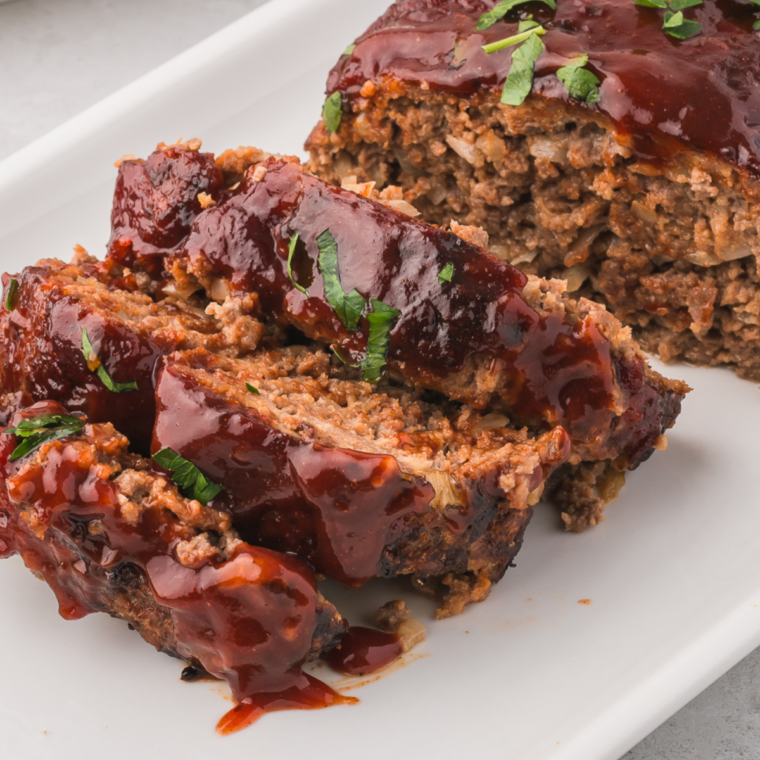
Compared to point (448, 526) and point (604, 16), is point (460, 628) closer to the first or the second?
point (448, 526)

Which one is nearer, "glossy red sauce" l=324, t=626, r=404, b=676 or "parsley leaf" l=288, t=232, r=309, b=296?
"glossy red sauce" l=324, t=626, r=404, b=676

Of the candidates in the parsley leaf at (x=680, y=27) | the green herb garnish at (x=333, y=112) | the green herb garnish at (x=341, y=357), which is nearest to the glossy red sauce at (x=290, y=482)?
the green herb garnish at (x=341, y=357)

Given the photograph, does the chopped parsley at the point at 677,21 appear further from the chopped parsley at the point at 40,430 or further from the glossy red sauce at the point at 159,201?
the chopped parsley at the point at 40,430

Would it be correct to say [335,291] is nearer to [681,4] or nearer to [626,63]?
[626,63]

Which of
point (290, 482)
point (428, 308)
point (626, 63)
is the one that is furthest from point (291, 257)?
point (626, 63)

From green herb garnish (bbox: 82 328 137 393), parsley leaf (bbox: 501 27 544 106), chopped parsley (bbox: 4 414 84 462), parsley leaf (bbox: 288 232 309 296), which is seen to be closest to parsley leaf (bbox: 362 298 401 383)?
parsley leaf (bbox: 288 232 309 296)

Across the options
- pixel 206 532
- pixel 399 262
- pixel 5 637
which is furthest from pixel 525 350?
pixel 5 637

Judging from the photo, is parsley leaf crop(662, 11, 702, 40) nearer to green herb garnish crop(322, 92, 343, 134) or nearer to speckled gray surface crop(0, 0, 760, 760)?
green herb garnish crop(322, 92, 343, 134)
